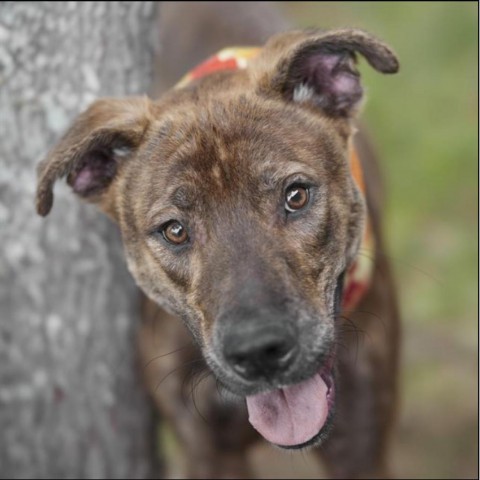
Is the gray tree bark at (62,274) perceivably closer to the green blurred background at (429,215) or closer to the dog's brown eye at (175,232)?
the dog's brown eye at (175,232)

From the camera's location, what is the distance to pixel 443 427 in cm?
585

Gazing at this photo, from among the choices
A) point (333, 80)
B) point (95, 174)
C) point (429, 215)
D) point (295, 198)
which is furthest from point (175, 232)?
point (429, 215)

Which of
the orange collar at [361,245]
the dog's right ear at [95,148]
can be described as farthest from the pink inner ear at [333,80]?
the dog's right ear at [95,148]

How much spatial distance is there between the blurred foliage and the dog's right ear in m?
2.24

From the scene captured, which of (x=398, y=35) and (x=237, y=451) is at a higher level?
(x=398, y=35)

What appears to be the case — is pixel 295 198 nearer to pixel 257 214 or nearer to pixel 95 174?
pixel 257 214

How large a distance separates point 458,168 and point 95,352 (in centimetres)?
354

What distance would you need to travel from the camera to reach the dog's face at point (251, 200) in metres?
3.48

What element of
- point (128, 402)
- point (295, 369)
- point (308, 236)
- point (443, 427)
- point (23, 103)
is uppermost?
point (23, 103)

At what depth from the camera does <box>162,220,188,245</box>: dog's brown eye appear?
3.83 m

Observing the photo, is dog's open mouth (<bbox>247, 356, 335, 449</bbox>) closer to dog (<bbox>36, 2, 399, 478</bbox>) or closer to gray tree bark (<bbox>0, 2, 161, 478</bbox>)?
dog (<bbox>36, 2, 399, 478</bbox>)

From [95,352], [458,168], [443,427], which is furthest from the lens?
[458,168]

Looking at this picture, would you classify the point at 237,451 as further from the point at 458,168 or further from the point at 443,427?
the point at 458,168

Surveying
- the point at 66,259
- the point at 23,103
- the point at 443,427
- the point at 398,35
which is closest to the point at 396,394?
the point at 443,427
